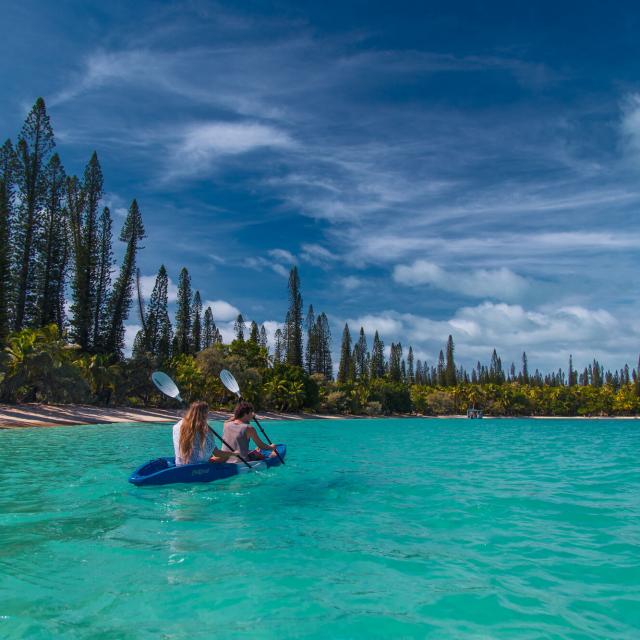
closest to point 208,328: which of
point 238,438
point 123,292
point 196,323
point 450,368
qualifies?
point 196,323

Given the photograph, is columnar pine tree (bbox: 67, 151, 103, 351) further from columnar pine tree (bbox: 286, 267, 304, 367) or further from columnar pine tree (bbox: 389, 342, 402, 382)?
columnar pine tree (bbox: 389, 342, 402, 382)

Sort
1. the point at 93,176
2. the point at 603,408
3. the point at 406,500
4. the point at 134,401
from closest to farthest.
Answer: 1. the point at 406,500
2. the point at 134,401
3. the point at 93,176
4. the point at 603,408

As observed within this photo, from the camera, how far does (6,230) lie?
38219 millimetres

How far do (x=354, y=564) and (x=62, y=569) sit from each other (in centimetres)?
280

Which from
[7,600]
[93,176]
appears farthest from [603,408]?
[7,600]

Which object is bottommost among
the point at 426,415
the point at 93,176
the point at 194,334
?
the point at 426,415

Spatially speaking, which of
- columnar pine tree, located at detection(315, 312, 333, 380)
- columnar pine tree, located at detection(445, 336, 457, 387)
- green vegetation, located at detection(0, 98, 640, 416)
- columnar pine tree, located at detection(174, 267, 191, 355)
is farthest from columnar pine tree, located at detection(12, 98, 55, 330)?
columnar pine tree, located at detection(445, 336, 457, 387)

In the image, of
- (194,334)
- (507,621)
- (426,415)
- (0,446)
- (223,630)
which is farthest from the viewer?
(426,415)

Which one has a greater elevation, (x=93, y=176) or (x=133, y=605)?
(x=93, y=176)

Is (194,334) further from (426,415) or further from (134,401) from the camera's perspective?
(426,415)

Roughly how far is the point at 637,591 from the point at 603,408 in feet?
339

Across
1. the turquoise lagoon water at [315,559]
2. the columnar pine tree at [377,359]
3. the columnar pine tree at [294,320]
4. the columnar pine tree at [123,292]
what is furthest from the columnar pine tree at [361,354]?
the turquoise lagoon water at [315,559]

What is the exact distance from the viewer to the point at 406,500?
883 centimetres

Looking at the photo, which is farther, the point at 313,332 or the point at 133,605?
the point at 313,332
